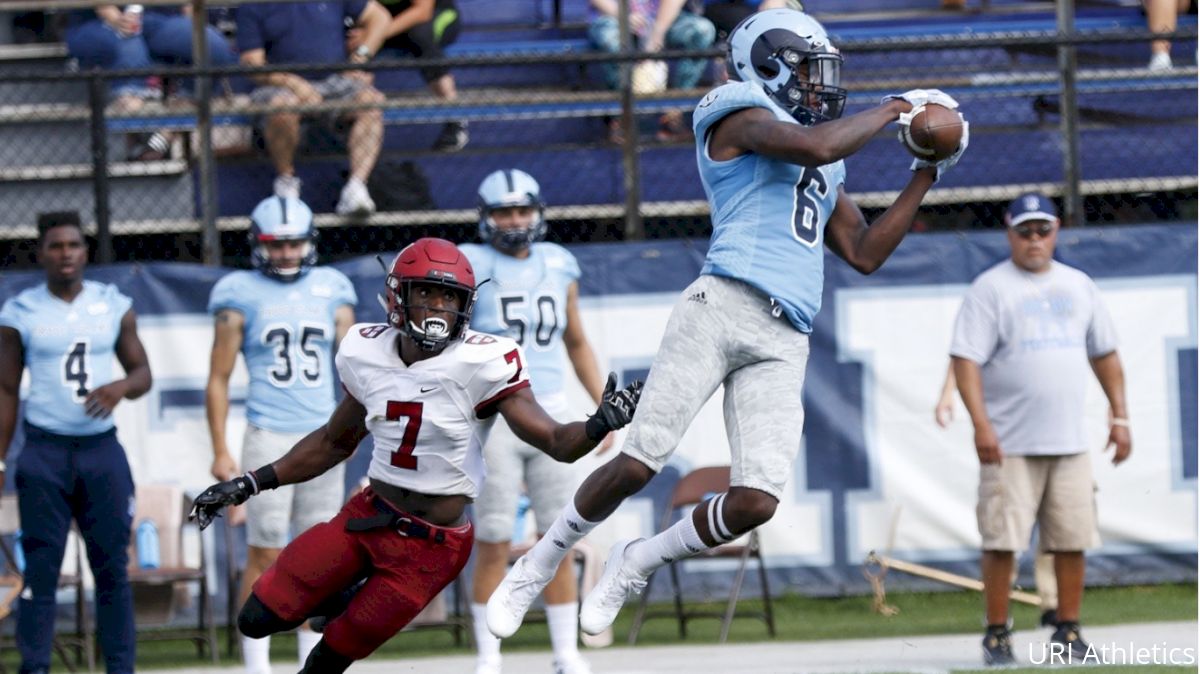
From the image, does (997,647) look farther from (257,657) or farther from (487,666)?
(257,657)

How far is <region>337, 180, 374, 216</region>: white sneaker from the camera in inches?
412

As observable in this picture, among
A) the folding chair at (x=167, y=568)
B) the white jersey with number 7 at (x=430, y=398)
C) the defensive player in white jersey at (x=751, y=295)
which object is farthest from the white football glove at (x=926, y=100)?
the folding chair at (x=167, y=568)

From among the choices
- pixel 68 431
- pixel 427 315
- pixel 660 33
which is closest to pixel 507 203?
pixel 68 431

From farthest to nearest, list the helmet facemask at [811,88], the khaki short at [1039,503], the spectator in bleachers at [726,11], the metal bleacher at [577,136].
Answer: the spectator in bleachers at [726,11] → the metal bleacher at [577,136] → the khaki short at [1039,503] → the helmet facemask at [811,88]

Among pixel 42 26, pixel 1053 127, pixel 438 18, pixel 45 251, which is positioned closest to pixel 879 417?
pixel 1053 127

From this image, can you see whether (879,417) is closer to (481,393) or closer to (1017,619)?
(1017,619)

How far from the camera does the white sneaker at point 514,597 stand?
6.16 m

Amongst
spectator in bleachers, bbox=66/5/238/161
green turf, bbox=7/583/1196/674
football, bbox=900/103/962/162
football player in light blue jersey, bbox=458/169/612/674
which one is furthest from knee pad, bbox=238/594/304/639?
spectator in bleachers, bbox=66/5/238/161

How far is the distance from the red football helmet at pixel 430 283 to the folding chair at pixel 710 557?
11.8ft

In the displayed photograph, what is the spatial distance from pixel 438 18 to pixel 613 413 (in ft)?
21.8

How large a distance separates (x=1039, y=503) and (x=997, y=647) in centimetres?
84

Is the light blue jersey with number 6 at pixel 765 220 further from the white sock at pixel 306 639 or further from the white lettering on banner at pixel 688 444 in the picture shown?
the white lettering on banner at pixel 688 444

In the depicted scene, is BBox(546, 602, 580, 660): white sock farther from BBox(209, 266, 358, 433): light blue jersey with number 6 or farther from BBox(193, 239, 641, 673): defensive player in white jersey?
BBox(193, 239, 641, 673): defensive player in white jersey

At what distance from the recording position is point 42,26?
12.0 meters
